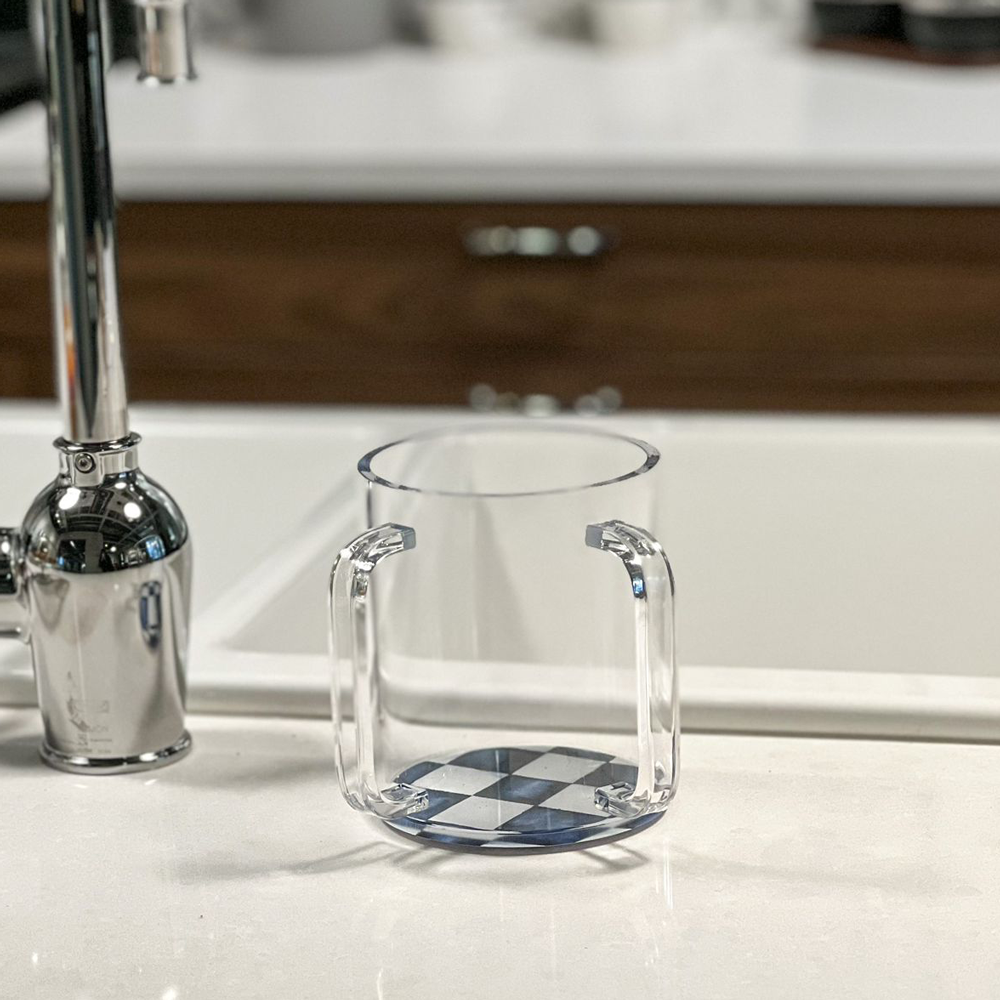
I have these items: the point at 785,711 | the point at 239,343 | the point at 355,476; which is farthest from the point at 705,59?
the point at 785,711

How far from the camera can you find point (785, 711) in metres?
0.60

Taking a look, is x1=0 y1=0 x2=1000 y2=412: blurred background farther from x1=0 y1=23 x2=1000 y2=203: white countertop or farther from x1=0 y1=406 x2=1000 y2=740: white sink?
x1=0 y1=406 x2=1000 y2=740: white sink

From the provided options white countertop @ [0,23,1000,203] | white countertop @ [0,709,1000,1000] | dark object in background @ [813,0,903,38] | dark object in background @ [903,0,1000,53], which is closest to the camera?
white countertop @ [0,709,1000,1000]

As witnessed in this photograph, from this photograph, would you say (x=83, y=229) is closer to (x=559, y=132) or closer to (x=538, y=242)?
(x=538, y=242)

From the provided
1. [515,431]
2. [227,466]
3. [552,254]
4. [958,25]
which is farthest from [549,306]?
[515,431]

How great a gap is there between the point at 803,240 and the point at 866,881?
1273mm

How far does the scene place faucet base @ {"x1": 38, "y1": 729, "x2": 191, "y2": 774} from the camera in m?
0.58

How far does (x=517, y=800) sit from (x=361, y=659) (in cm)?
7

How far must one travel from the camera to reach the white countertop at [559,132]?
166cm

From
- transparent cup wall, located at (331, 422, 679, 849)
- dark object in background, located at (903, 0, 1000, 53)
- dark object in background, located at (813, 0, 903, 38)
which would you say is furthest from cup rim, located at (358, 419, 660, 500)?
dark object in background, located at (813, 0, 903, 38)

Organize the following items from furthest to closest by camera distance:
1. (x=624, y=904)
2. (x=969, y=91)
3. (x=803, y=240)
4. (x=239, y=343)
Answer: (x=969, y=91)
(x=239, y=343)
(x=803, y=240)
(x=624, y=904)

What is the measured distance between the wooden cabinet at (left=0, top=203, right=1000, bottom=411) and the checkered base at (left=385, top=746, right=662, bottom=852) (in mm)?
1215

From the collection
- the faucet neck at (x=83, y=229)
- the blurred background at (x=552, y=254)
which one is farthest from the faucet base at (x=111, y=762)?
the blurred background at (x=552, y=254)

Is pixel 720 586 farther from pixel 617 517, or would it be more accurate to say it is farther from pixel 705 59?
pixel 705 59
